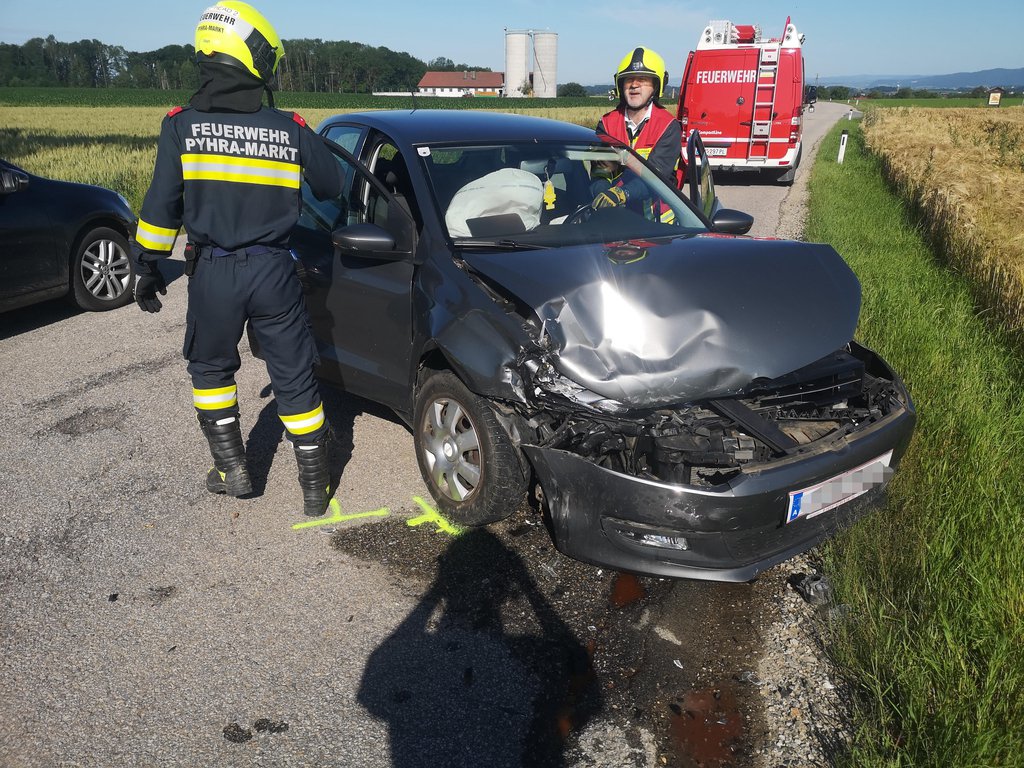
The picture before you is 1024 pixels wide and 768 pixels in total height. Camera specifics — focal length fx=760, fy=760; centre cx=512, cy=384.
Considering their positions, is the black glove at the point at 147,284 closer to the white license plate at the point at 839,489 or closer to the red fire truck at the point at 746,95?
the white license plate at the point at 839,489

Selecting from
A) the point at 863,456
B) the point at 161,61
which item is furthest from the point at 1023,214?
the point at 161,61

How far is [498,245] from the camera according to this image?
353 cm

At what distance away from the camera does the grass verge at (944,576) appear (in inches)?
85.5

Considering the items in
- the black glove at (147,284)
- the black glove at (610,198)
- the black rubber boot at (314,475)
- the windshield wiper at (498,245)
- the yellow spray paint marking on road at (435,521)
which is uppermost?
the black glove at (610,198)

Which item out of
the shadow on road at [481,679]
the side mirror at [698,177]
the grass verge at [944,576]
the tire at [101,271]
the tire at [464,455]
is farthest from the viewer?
the tire at [101,271]

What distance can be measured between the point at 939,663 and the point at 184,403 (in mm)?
4393

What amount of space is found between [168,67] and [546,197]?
10302 centimetres

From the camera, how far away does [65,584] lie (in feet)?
10.2

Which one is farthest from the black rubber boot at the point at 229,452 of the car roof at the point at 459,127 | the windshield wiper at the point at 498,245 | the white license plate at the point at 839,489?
the white license plate at the point at 839,489

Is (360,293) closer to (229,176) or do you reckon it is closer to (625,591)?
(229,176)

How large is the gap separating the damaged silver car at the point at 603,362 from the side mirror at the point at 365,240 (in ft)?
0.03

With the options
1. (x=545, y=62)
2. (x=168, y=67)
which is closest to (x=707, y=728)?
(x=545, y=62)

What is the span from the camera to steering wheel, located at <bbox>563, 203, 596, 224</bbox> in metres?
3.90

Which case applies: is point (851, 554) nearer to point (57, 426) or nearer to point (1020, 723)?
point (1020, 723)
